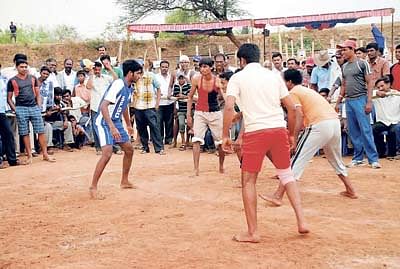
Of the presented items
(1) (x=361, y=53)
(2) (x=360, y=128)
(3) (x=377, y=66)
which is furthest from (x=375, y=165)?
(3) (x=377, y=66)

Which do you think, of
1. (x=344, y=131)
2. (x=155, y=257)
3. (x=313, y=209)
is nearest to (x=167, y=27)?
(x=344, y=131)

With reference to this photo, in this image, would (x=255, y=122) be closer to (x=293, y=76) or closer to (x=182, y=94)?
(x=293, y=76)

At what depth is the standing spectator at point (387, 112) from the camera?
11.1 meters

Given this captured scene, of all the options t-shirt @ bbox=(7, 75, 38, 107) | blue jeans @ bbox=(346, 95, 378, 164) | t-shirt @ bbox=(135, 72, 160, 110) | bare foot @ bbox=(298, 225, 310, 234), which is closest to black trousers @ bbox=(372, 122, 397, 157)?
blue jeans @ bbox=(346, 95, 378, 164)

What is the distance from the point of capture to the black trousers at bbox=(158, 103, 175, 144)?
13781mm

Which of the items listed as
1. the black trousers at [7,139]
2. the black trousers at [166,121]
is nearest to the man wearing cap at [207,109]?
the black trousers at [166,121]

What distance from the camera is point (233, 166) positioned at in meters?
10.8

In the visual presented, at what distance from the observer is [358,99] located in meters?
9.81

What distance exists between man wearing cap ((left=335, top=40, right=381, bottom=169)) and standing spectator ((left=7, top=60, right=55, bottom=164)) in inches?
240

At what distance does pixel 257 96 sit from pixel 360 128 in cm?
492

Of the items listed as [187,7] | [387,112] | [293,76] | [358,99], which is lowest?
[387,112]

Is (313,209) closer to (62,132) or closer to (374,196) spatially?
(374,196)

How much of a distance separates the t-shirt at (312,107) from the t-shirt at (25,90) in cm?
660

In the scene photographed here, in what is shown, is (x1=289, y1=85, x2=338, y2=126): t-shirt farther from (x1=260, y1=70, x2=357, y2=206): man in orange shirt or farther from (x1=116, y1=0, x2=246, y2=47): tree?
(x1=116, y1=0, x2=246, y2=47): tree
